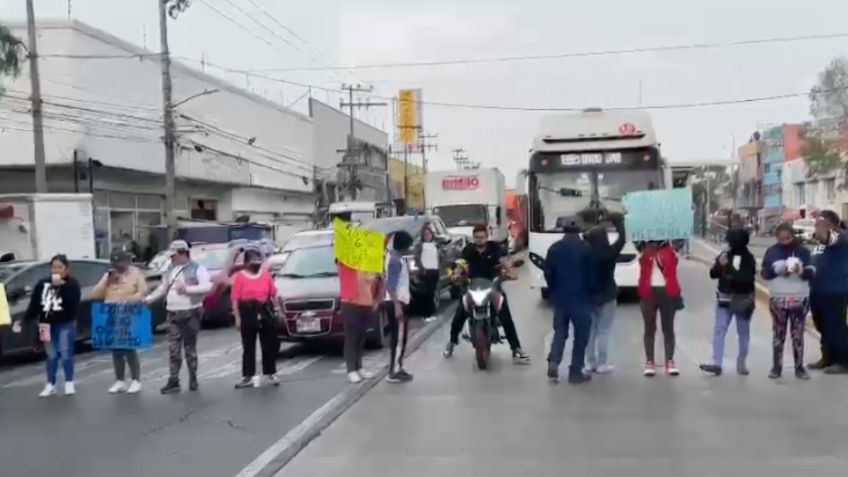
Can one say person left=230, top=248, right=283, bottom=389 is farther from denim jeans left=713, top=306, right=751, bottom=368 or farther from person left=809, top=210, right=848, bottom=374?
person left=809, top=210, right=848, bottom=374

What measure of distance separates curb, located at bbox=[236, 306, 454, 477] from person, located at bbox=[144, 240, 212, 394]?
6.05 feet

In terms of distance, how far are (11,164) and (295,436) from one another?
3302 cm

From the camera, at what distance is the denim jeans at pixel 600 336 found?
11.8 metres

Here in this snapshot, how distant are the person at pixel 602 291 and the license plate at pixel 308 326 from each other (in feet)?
13.0

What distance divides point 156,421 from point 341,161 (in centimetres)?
7179

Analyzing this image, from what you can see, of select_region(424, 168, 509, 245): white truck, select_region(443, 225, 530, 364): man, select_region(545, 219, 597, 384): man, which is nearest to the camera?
select_region(545, 219, 597, 384): man

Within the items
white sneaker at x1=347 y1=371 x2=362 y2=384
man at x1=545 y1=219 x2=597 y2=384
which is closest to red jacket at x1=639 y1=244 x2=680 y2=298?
man at x1=545 y1=219 x2=597 y2=384

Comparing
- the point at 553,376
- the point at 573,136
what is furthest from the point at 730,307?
the point at 573,136

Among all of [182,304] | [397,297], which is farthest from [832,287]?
[182,304]

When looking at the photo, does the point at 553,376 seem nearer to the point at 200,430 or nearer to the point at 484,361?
the point at 484,361

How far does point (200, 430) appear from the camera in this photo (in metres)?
9.35

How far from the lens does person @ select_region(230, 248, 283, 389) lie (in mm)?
11500

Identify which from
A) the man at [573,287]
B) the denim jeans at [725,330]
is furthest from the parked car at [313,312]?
the denim jeans at [725,330]

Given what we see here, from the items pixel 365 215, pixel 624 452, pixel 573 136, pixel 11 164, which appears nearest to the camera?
pixel 624 452
